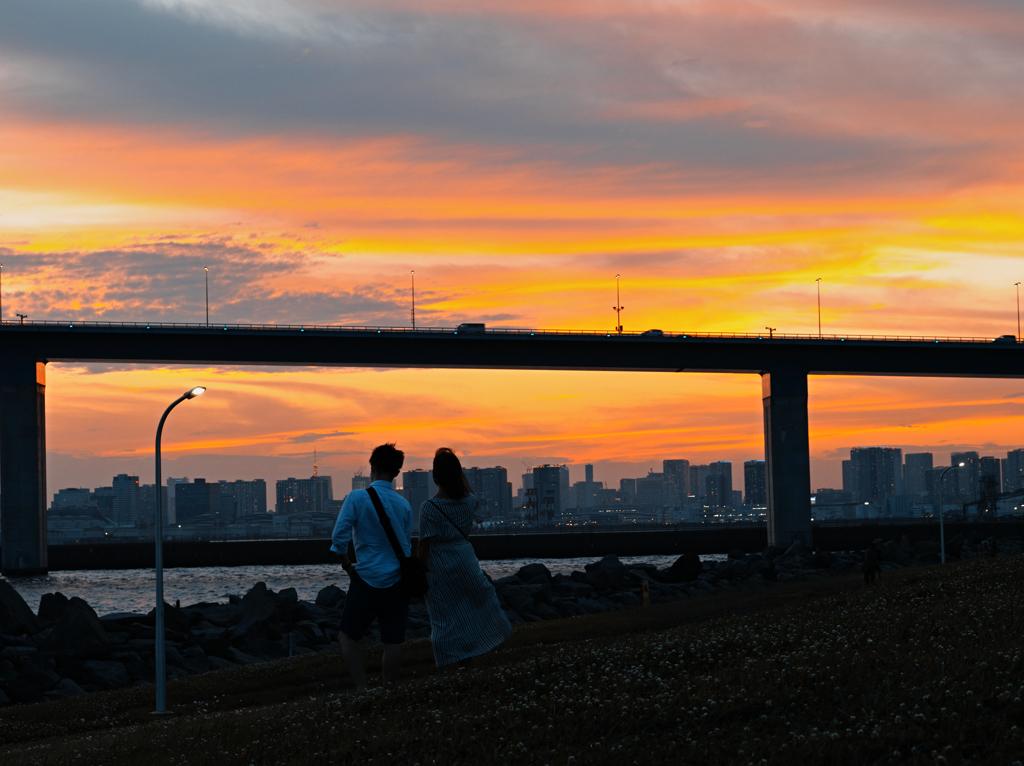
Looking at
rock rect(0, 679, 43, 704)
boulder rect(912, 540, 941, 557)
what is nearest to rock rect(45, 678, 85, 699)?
rock rect(0, 679, 43, 704)

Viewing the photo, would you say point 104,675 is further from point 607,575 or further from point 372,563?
point 607,575

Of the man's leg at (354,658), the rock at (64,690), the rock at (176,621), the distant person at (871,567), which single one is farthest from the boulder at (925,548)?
the man's leg at (354,658)

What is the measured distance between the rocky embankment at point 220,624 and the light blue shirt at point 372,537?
1953 centimetres

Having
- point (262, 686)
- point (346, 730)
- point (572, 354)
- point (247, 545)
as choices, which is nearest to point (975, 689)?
point (346, 730)

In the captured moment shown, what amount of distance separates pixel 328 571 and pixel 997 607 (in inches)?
3444

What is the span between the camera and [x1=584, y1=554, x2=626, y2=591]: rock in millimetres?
51875

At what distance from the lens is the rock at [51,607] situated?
3844 cm

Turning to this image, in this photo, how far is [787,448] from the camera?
276 ft

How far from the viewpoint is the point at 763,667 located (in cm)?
1023

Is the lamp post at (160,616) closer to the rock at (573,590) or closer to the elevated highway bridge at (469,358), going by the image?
the rock at (573,590)

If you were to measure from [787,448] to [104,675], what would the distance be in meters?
65.1

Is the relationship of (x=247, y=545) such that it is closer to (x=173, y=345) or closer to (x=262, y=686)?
(x=173, y=345)

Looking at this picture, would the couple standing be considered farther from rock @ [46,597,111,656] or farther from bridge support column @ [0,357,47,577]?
bridge support column @ [0,357,47,577]

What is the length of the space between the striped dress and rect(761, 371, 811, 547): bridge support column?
76.1m
